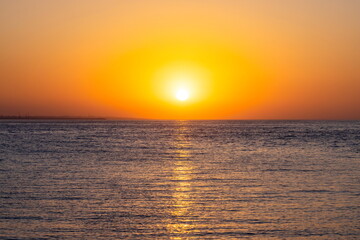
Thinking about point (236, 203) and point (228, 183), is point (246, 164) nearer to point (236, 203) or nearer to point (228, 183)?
point (228, 183)

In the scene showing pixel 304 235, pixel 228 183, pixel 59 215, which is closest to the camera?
pixel 304 235

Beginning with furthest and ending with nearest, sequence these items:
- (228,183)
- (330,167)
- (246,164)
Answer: (246,164) → (330,167) → (228,183)

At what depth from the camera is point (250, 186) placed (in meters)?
23.4

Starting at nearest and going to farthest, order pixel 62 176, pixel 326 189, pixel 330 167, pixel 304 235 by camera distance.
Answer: pixel 304 235
pixel 326 189
pixel 62 176
pixel 330 167

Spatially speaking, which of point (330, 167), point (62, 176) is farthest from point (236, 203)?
point (330, 167)

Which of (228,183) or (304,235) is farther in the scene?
(228,183)

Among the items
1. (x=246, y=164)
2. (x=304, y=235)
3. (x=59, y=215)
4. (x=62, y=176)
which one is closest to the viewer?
(x=304, y=235)

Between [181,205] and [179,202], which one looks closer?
[181,205]

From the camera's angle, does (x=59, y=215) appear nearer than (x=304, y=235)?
No

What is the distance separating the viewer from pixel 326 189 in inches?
876

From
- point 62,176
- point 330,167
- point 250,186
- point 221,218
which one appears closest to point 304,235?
point 221,218

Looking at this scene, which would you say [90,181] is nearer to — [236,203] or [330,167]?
[236,203]

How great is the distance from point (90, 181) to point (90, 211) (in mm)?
8599

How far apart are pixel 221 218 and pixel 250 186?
788cm
